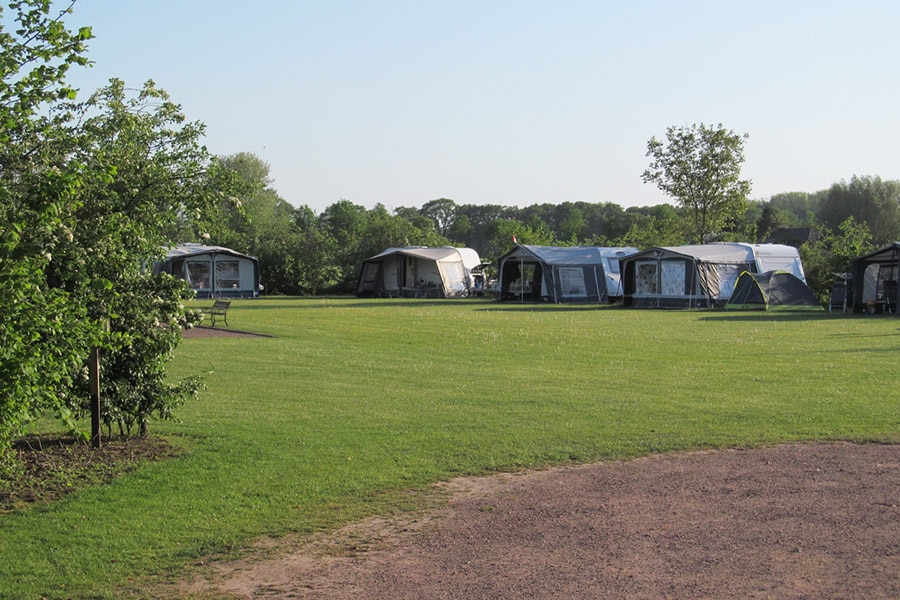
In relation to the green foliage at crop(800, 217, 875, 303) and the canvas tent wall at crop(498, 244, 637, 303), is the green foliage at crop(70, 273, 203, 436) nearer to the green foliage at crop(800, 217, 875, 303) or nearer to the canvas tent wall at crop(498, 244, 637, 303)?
the green foliage at crop(800, 217, 875, 303)

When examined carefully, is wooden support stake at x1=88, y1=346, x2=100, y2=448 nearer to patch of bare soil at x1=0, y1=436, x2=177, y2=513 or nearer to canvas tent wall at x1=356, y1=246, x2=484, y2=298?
patch of bare soil at x1=0, y1=436, x2=177, y2=513

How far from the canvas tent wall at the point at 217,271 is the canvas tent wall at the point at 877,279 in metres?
26.9

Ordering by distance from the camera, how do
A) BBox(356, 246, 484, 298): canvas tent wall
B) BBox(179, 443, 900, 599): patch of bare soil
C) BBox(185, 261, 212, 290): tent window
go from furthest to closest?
1. BBox(356, 246, 484, 298): canvas tent wall
2. BBox(185, 261, 212, 290): tent window
3. BBox(179, 443, 900, 599): patch of bare soil

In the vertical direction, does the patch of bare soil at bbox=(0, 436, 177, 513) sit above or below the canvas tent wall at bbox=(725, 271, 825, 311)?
below

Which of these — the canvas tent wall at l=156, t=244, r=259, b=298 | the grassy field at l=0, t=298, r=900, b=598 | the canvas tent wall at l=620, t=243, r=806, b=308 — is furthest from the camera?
the canvas tent wall at l=156, t=244, r=259, b=298

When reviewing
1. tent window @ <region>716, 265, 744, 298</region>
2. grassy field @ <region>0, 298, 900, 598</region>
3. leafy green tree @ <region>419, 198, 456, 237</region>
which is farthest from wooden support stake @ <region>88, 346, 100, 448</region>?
leafy green tree @ <region>419, 198, 456, 237</region>

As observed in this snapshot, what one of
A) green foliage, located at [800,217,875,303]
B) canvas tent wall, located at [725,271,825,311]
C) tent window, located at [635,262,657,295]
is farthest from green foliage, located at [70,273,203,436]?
green foliage, located at [800,217,875,303]

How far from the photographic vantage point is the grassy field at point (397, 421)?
6.36 meters

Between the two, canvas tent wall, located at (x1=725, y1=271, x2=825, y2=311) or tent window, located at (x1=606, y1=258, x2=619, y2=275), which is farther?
tent window, located at (x1=606, y1=258, x2=619, y2=275)

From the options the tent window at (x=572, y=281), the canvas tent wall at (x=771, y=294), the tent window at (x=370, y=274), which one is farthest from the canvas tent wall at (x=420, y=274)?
the canvas tent wall at (x=771, y=294)

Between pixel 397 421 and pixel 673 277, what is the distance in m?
26.6

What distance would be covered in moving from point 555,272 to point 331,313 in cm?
1195

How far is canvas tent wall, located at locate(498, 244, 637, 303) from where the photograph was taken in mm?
39875

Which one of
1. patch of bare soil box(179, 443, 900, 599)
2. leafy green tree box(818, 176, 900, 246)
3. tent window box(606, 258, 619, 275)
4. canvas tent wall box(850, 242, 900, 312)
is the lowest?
patch of bare soil box(179, 443, 900, 599)
